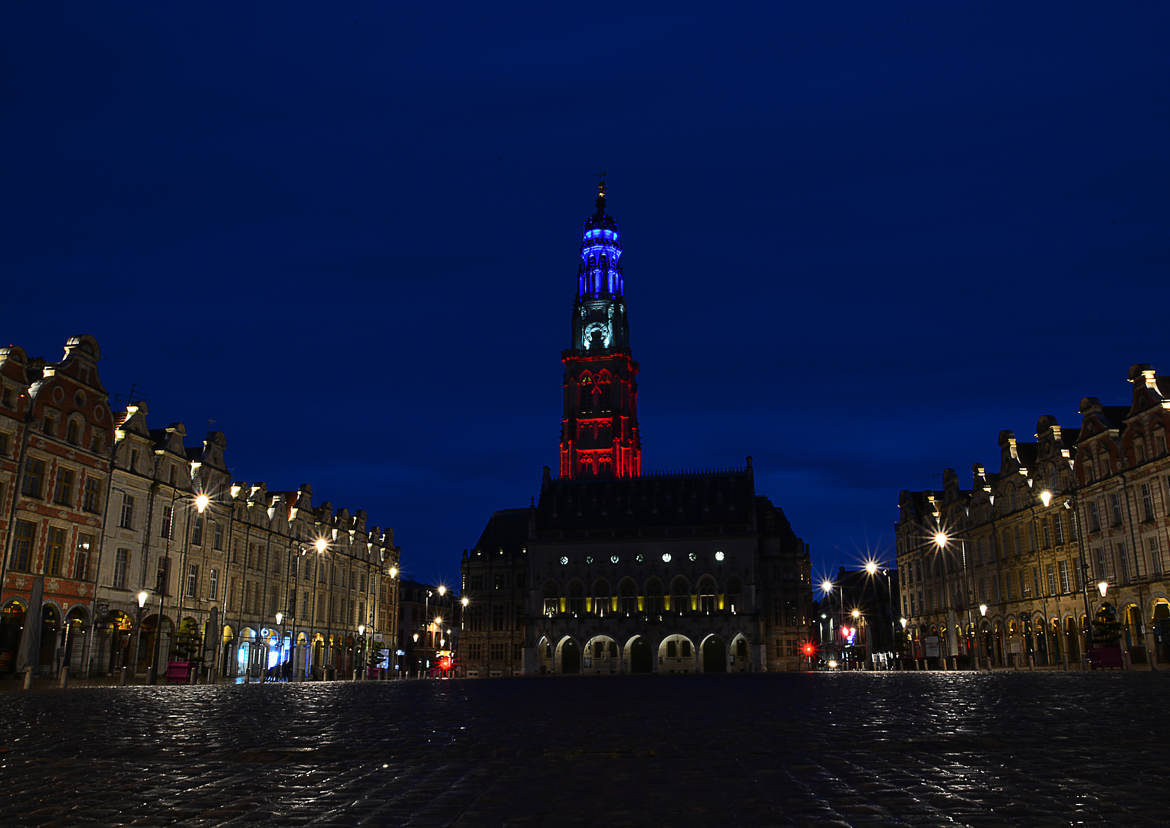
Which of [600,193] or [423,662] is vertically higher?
[600,193]

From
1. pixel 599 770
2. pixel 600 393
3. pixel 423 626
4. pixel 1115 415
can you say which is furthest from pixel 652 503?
pixel 599 770

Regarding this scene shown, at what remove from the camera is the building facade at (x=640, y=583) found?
96562 mm

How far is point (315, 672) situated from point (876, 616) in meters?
85.9

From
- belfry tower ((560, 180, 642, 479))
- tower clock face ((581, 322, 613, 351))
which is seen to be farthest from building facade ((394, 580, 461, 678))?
tower clock face ((581, 322, 613, 351))

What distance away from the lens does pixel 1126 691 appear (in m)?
21.8

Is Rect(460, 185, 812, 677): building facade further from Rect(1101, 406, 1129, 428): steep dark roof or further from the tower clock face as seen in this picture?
Rect(1101, 406, 1129, 428): steep dark roof

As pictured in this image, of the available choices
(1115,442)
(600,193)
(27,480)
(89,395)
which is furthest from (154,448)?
(600,193)

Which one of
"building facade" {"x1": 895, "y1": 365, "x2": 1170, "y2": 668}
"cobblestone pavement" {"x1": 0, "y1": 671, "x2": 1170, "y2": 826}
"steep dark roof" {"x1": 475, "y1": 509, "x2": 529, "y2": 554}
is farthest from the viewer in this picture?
"steep dark roof" {"x1": 475, "y1": 509, "x2": 529, "y2": 554}

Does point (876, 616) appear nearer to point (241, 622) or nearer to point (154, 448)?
point (241, 622)

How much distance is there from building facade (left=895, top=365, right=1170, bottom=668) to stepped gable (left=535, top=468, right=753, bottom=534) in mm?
22535

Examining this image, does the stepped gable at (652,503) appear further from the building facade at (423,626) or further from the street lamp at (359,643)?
the street lamp at (359,643)

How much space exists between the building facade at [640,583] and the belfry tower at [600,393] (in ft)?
57.2

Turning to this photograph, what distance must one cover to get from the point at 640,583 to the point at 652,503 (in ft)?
31.7

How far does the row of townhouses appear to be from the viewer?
4238cm
